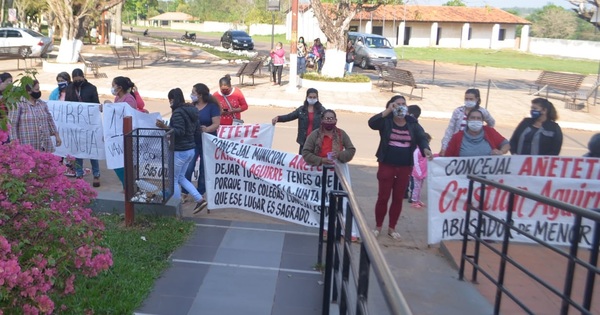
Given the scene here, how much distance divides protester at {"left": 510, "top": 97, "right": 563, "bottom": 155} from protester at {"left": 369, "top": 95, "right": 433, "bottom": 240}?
1486mm

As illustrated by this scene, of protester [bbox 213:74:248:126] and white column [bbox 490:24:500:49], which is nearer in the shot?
protester [bbox 213:74:248:126]

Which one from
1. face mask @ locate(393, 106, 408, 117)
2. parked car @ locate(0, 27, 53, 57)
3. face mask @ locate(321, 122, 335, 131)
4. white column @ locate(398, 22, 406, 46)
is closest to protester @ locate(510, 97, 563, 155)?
face mask @ locate(393, 106, 408, 117)

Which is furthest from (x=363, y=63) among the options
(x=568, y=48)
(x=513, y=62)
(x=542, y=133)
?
(x=568, y=48)

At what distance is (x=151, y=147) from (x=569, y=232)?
A: 472cm

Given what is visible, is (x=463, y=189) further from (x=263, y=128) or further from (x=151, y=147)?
(x=151, y=147)

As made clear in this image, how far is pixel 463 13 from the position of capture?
243ft

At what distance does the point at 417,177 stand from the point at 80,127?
503 centimetres

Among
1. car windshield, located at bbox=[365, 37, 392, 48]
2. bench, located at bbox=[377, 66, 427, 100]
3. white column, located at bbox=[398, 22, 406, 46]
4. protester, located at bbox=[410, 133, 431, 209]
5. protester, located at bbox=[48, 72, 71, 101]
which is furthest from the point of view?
white column, located at bbox=[398, 22, 406, 46]

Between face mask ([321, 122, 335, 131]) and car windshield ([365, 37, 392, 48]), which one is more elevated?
car windshield ([365, 37, 392, 48])

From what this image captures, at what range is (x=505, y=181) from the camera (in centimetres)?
730

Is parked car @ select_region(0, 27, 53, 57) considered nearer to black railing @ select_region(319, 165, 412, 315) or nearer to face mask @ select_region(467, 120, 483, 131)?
face mask @ select_region(467, 120, 483, 131)

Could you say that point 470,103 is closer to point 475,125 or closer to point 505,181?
point 475,125

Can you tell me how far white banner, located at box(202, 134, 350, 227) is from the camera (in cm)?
761

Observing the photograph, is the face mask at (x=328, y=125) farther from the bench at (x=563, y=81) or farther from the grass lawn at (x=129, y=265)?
the bench at (x=563, y=81)
